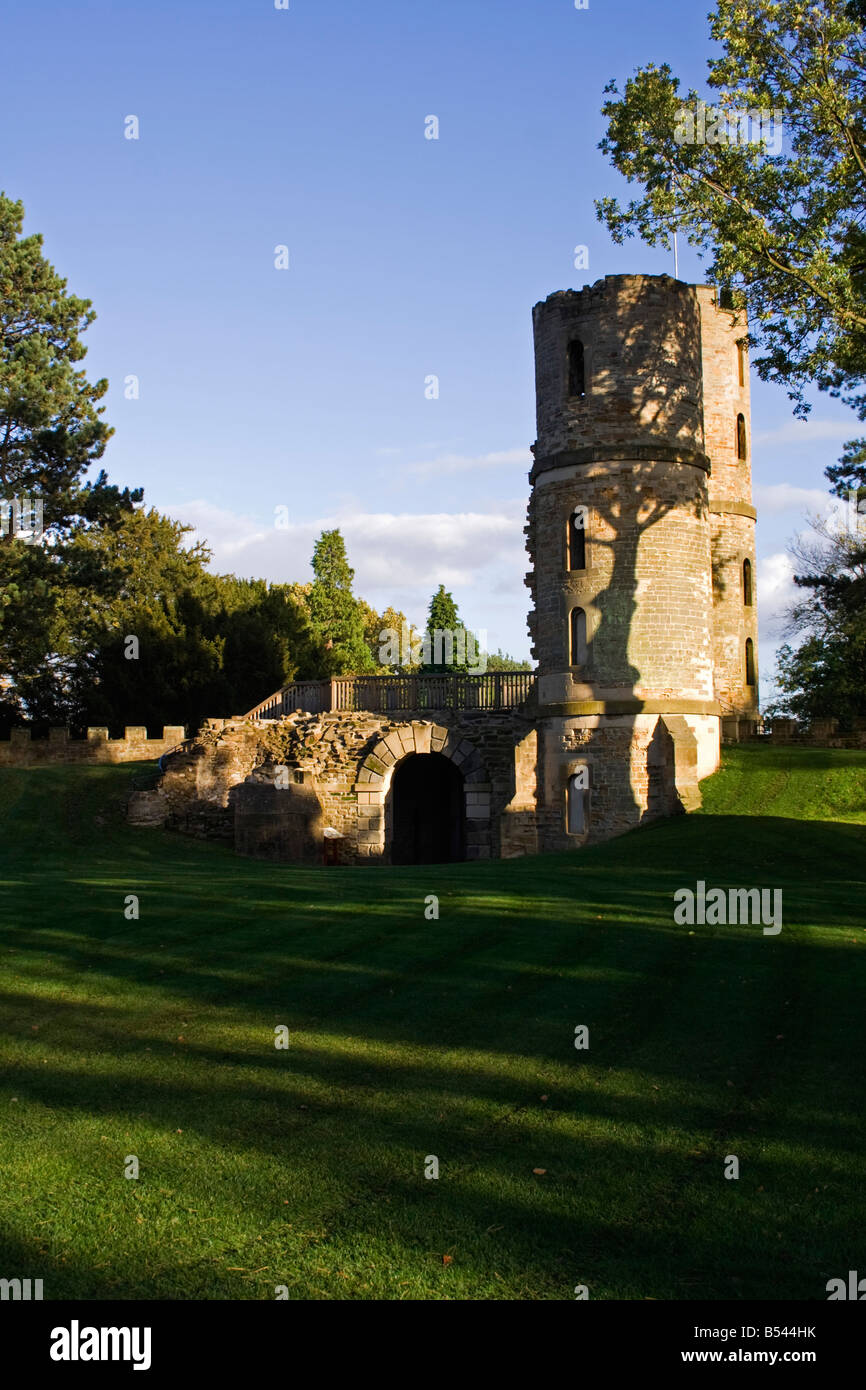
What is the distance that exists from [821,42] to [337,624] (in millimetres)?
47944

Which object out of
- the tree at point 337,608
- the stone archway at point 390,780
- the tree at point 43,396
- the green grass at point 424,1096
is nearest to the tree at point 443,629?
the tree at point 337,608

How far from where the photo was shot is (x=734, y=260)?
80.1 ft

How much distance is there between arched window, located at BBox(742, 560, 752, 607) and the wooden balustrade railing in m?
8.16

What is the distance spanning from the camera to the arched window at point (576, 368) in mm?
30312

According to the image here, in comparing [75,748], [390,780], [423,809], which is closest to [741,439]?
[423,809]

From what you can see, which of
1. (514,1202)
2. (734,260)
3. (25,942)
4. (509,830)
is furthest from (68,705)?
(514,1202)

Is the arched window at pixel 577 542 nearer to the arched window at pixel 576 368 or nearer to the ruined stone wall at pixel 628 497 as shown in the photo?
the ruined stone wall at pixel 628 497

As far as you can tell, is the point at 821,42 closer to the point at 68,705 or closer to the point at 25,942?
the point at 25,942

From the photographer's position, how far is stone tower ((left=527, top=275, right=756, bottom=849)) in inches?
1150

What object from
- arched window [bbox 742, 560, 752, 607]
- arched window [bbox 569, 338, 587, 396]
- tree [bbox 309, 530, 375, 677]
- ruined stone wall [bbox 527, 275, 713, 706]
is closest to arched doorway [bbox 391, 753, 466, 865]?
ruined stone wall [bbox 527, 275, 713, 706]

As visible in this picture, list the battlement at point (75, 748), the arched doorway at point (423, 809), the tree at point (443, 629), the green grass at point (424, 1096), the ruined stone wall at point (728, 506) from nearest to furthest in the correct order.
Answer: the green grass at point (424, 1096) < the ruined stone wall at point (728, 506) < the arched doorway at point (423, 809) < the battlement at point (75, 748) < the tree at point (443, 629)

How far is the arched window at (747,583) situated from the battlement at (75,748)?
18.0 meters
